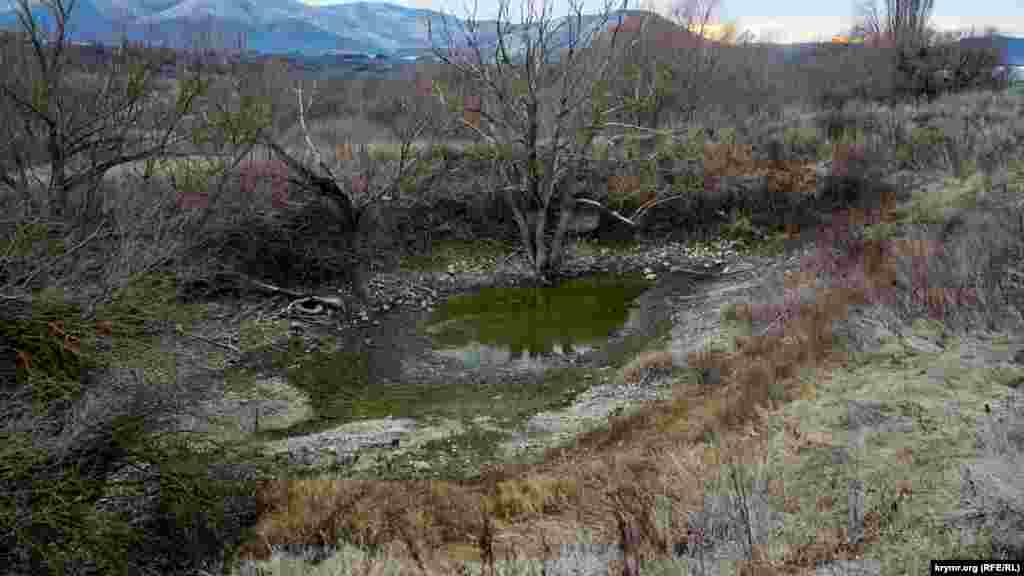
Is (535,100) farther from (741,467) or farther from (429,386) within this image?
(741,467)

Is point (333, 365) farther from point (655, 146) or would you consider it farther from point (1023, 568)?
point (655, 146)

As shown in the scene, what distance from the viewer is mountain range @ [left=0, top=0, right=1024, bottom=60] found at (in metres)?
13.8

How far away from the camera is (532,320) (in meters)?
13.4

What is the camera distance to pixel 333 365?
436 inches

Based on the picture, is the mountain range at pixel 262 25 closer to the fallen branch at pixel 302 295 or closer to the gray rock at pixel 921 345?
the fallen branch at pixel 302 295

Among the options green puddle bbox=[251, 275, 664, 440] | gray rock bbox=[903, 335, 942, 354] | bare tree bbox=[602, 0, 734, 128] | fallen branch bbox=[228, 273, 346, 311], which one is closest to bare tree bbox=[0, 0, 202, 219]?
fallen branch bbox=[228, 273, 346, 311]

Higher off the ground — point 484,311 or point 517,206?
point 517,206

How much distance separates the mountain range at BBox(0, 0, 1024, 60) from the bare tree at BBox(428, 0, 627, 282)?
0.57m

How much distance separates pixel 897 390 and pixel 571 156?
10757 millimetres

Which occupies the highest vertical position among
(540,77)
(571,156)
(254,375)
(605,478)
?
(540,77)

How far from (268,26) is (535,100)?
21971mm

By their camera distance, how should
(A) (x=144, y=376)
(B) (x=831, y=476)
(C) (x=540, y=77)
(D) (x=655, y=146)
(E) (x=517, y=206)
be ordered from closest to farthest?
1. (B) (x=831, y=476)
2. (A) (x=144, y=376)
3. (C) (x=540, y=77)
4. (E) (x=517, y=206)
5. (D) (x=655, y=146)

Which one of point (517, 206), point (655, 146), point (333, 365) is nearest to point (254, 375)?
point (333, 365)

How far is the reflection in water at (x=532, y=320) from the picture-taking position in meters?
11.8
